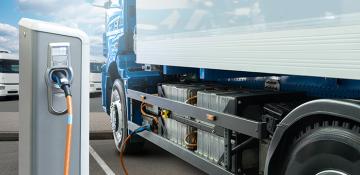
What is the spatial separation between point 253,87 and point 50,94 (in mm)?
2434

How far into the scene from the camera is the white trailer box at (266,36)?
2.03 meters

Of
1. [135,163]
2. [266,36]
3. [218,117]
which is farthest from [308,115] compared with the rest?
[135,163]

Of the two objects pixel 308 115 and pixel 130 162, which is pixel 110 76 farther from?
pixel 308 115

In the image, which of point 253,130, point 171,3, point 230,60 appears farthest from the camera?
point 171,3

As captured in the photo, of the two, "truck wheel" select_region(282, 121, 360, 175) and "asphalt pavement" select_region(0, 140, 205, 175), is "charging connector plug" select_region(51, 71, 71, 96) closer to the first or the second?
"truck wheel" select_region(282, 121, 360, 175)

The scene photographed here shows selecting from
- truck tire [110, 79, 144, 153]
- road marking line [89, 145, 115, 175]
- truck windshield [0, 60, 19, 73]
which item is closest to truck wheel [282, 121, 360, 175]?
road marking line [89, 145, 115, 175]

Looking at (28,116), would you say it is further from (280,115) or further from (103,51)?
(103,51)

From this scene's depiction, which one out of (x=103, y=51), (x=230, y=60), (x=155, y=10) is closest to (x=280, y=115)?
(x=230, y=60)

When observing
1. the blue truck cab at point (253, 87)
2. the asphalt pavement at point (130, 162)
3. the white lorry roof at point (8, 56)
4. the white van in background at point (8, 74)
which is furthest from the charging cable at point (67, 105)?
the white lorry roof at point (8, 56)

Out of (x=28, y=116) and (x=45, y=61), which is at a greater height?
(x=45, y=61)

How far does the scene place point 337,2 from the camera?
6.71ft

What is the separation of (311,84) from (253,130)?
756mm

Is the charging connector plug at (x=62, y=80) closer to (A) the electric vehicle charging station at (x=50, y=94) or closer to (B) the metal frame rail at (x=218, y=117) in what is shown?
(A) the electric vehicle charging station at (x=50, y=94)

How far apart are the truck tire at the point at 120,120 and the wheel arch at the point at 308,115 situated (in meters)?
3.44
